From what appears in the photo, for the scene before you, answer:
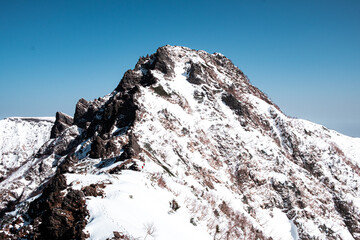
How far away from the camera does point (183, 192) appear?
17.8m

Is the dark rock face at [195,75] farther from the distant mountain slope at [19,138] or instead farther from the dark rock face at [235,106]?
the distant mountain slope at [19,138]

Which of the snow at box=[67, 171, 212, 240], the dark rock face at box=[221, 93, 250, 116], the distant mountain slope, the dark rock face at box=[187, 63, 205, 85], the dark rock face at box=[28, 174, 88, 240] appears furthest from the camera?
the distant mountain slope

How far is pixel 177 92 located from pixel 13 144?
80.7m

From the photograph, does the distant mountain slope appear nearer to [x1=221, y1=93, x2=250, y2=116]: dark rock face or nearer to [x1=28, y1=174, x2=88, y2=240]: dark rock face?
[x1=221, y1=93, x2=250, y2=116]: dark rock face

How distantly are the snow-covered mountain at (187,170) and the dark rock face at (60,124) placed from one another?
0.33 meters

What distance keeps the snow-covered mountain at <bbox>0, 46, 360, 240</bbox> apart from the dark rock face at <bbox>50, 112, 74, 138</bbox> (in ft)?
1.07

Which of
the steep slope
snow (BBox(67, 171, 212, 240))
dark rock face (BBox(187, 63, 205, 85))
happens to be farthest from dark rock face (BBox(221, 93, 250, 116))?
the steep slope

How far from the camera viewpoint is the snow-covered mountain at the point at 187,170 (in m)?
11.3

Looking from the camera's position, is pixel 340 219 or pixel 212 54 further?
pixel 212 54

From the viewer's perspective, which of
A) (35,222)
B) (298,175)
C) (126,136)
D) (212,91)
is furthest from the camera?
(212,91)

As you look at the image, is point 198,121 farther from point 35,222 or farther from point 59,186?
point 35,222

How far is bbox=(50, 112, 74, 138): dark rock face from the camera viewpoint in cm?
6988

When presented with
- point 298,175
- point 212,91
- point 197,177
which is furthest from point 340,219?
point 212,91

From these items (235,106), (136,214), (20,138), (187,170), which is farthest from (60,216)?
(20,138)
